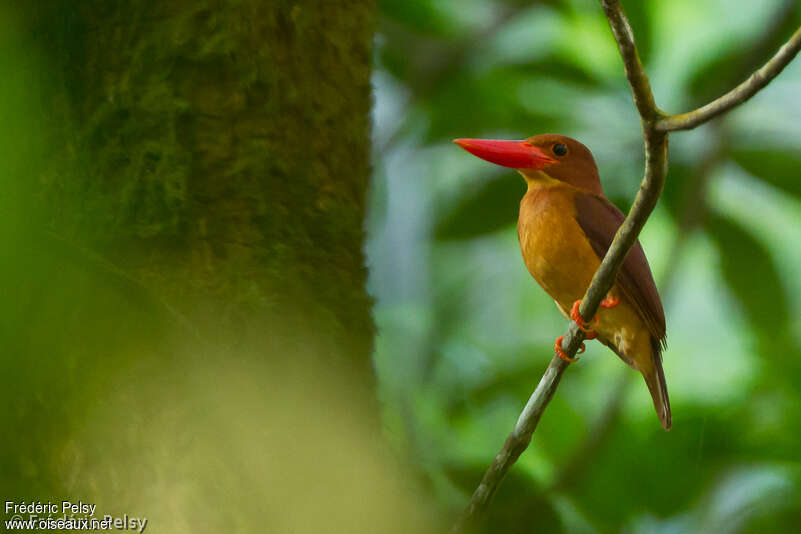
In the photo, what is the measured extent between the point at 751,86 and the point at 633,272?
0.84 meters

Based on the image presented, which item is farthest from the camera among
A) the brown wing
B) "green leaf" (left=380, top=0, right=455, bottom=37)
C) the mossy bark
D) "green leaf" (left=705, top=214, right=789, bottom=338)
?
"green leaf" (left=380, top=0, right=455, bottom=37)

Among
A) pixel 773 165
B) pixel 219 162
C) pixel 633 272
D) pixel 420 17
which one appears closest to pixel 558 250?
pixel 633 272

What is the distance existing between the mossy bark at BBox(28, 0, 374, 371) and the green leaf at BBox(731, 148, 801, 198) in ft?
3.94

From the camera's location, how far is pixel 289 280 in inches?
48.1

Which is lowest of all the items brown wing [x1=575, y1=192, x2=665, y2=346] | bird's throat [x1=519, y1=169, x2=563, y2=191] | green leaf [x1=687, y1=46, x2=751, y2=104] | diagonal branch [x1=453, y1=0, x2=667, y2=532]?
diagonal branch [x1=453, y1=0, x2=667, y2=532]

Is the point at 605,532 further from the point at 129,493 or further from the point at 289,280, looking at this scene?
the point at 129,493

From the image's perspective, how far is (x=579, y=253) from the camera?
153 centimetres

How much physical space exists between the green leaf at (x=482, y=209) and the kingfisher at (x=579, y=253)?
53cm

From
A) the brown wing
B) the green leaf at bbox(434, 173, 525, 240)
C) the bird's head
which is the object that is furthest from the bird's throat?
the green leaf at bbox(434, 173, 525, 240)

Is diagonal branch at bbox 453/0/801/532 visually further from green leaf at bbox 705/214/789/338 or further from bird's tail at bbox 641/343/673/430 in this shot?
green leaf at bbox 705/214/789/338

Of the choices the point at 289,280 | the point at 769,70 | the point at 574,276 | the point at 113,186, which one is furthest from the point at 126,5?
the point at 769,70

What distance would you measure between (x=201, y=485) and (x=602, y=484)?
1382mm

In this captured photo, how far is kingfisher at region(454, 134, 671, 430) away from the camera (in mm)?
1502

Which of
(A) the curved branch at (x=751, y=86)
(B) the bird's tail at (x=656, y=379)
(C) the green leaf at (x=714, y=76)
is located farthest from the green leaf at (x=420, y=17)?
(A) the curved branch at (x=751, y=86)
